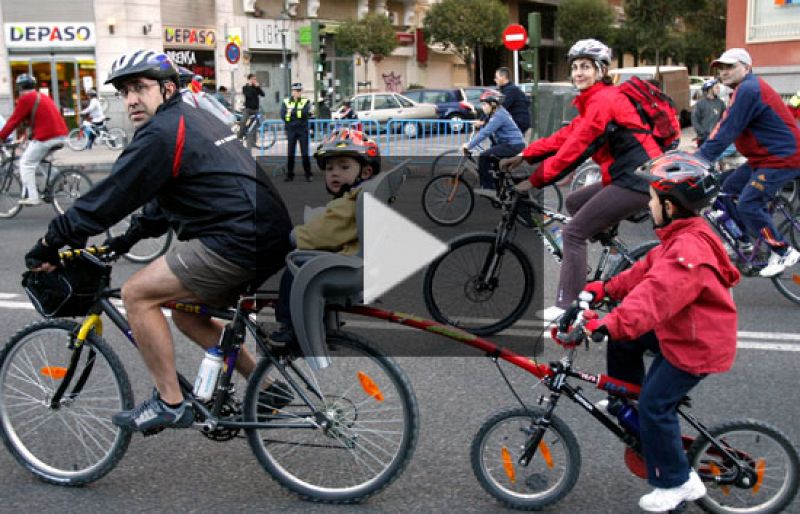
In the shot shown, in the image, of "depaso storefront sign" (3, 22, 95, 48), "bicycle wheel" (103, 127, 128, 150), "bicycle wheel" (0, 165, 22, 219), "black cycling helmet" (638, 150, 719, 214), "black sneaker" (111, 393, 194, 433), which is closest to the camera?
"black cycling helmet" (638, 150, 719, 214)

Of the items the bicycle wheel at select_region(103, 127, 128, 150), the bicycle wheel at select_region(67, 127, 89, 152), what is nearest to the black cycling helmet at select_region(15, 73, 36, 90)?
the bicycle wheel at select_region(103, 127, 128, 150)

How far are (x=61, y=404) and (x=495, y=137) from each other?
27.2 feet

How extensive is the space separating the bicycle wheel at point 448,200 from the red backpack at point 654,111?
5.53 metres

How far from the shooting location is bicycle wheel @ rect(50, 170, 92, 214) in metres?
11.5

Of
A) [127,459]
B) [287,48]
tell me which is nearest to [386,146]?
[127,459]

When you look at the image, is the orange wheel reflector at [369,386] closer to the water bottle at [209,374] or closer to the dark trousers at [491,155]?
the water bottle at [209,374]

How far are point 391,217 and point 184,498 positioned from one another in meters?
1.43

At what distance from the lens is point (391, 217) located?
3.79 m

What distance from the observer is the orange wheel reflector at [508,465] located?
3.63 meters

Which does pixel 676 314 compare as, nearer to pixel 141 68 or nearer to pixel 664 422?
pixel 664 422

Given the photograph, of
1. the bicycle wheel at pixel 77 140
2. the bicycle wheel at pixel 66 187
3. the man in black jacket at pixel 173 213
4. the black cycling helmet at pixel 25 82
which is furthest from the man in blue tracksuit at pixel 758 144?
the bicycle wheel at pixel 77 140

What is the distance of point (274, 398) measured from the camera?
373 cm

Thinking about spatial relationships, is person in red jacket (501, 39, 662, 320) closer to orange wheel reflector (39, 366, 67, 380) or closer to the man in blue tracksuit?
the man in blue tracksuit

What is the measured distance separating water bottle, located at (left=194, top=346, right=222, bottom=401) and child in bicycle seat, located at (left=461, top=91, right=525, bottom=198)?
7717 millimetres
